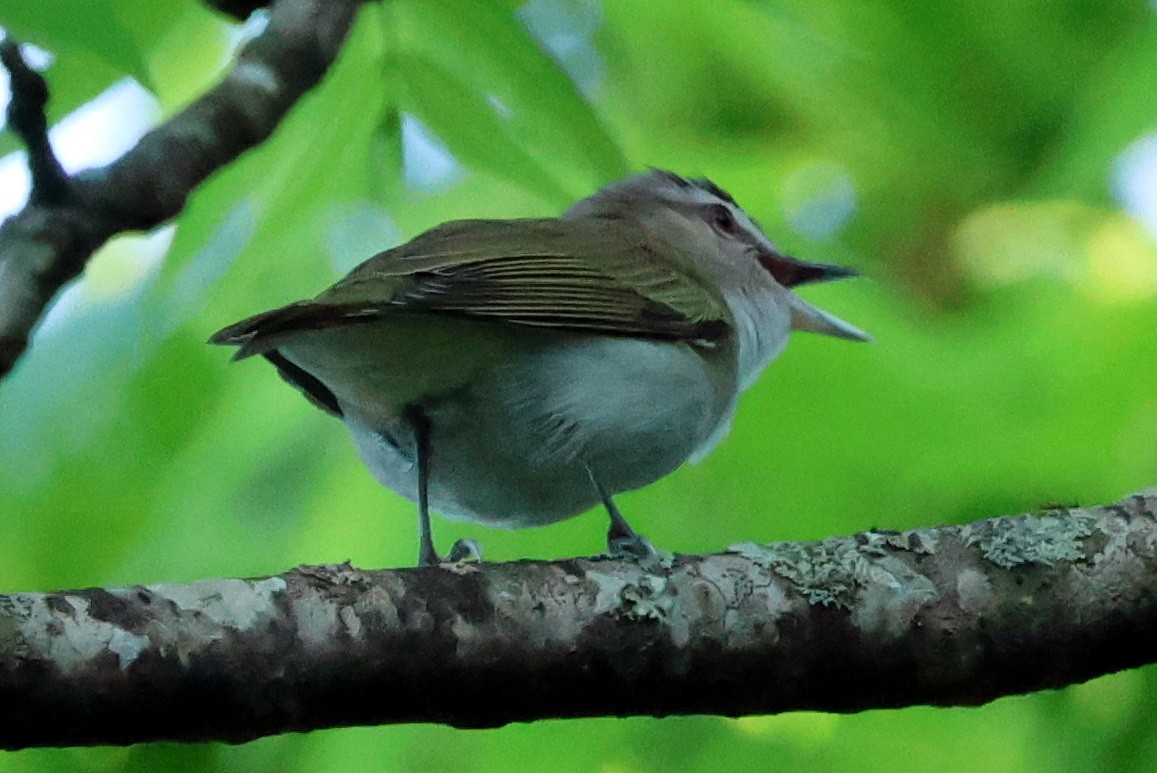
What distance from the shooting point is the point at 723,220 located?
4617 mm

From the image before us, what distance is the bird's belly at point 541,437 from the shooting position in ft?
10.4

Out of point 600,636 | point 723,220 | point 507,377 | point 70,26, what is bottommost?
point 600,636

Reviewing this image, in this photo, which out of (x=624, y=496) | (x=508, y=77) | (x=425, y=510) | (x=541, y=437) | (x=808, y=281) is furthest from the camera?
(x=808, y=281)

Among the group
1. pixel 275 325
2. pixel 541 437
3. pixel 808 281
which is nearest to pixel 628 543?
pixel 541 437

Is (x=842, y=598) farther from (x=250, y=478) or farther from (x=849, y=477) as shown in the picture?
(x=250, y=478)

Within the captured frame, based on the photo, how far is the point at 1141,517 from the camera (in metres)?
2.71

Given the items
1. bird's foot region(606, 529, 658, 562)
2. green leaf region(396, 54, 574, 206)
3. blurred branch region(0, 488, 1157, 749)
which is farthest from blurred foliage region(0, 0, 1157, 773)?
blurred branch region(0, 488, 1157, 749)

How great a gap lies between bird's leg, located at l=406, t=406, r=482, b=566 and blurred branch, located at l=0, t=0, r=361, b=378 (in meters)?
0.85

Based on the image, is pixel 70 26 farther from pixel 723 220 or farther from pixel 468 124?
pixel 723 220

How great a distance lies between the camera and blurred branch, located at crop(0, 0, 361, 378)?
2.21 meters

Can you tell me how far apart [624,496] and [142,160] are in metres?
1.53

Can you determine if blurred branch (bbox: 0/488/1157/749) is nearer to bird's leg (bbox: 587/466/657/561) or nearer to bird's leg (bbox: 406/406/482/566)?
bird's leg (bbox: 587/466/657/561)

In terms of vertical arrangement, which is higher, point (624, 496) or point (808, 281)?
point (808, 281)

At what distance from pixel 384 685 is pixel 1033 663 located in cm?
120
